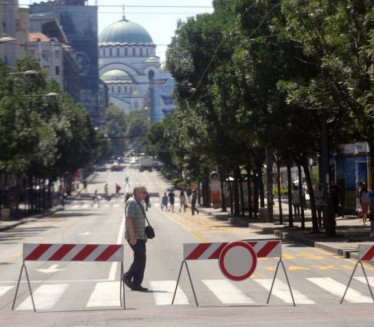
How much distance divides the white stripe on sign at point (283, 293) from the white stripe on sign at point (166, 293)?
1.48m

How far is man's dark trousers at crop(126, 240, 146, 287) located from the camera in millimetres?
18016

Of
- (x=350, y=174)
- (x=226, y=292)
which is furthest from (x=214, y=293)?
(x=350, y=174)

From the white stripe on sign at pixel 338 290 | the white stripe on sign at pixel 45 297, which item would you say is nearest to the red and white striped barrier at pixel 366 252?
the white stripe on sign at pixel 338 290

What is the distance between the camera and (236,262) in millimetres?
16391

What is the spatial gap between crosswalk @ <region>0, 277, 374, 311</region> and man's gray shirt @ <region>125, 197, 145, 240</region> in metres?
0.99

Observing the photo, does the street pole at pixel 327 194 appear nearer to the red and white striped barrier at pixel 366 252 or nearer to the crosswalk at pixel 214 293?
the crosswalk at pixel 214 293

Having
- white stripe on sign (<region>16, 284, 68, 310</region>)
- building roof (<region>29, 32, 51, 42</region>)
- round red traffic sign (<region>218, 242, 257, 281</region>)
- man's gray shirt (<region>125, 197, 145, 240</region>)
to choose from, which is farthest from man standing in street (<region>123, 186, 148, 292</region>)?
building roof (<region>29, 32, 51, 42</region>)

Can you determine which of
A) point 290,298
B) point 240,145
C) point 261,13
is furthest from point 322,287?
point 240,145

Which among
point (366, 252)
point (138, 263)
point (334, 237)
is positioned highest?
point (366, 252)

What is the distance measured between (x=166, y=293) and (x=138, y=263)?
67 cm

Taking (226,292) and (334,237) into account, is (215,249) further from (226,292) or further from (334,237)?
(334,237)

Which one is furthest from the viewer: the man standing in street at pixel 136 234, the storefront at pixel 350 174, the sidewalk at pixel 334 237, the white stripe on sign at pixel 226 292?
the storefront at pixel 350 174

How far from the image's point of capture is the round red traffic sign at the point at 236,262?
16.3m

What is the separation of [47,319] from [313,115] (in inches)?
817
